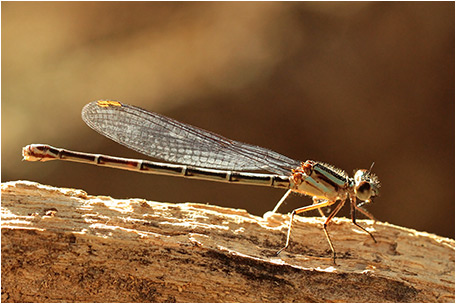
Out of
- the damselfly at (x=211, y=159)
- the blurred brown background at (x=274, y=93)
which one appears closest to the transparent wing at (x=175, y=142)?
the damselfly at (x=211, y=159)

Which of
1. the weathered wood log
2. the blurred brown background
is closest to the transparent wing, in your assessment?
the weathered wood log

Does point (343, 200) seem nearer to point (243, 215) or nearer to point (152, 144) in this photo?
point (243, 215)

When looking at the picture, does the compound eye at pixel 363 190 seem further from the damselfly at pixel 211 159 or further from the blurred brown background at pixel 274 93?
the blurred brown background at pixel 274 93

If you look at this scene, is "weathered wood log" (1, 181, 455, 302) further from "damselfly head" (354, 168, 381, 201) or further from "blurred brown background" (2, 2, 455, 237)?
"blurred brown background" (2, 2, 455, 237)

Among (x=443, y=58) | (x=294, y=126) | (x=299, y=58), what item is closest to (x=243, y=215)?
(x=294, y=126)

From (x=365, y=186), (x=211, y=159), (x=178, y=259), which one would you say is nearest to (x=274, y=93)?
(x=211, y=159)
